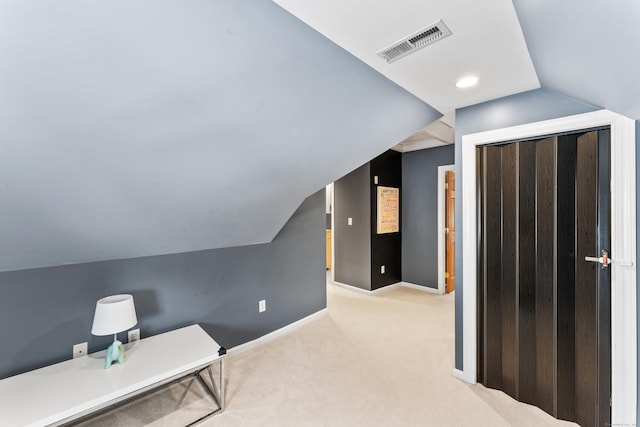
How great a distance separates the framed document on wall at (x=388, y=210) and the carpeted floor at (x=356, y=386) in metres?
1.64

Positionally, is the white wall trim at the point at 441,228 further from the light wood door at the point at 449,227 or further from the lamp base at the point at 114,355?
Result: the lamp base at the point at 114,355

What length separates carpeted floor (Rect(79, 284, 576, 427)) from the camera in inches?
71.4

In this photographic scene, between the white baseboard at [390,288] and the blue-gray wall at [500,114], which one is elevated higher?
the blue-gray wall at [500,114]

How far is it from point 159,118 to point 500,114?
2.18m

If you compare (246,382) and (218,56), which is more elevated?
(218,56)

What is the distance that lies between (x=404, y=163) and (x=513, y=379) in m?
3.43

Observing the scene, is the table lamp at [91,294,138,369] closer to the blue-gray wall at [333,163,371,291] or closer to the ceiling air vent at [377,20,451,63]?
the ceiling air vent at [377,20,451,63]

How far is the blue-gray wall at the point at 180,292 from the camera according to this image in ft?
5.59

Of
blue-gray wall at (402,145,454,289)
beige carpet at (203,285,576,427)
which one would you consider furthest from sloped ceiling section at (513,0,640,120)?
blue-gray wall at (402,145,454,289)

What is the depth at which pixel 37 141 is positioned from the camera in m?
1.15

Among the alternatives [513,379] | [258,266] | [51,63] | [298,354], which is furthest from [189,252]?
[513,379]

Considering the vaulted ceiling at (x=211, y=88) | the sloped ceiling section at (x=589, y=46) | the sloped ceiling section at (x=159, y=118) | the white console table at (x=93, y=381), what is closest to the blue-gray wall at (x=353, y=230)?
the sloped ceiling section at (x=159, y=118)

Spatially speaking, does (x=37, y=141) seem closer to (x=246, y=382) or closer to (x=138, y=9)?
(x=138, y=9)

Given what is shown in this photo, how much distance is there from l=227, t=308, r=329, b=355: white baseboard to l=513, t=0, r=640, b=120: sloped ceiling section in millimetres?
2956
